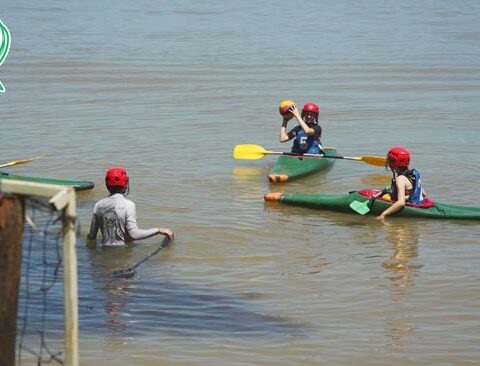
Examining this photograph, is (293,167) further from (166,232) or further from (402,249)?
(166,232)

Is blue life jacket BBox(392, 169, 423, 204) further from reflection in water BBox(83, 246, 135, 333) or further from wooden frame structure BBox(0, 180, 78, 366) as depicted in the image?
wooden frame structure BBox(0, 180, 78, 366)

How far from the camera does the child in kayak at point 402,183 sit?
1287 centimetres

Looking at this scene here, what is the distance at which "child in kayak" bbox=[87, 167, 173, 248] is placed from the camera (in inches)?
432

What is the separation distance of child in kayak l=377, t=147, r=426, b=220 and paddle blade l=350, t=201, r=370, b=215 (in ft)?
0.62

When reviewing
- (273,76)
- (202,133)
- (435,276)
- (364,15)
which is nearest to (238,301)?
(435,276)

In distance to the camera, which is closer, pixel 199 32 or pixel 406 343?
pixel 406 343

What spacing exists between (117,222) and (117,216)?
0.32 ft

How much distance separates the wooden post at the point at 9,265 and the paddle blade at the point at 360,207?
24.4 feet

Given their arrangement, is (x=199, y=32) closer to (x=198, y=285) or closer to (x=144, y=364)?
(x=198, y=285)

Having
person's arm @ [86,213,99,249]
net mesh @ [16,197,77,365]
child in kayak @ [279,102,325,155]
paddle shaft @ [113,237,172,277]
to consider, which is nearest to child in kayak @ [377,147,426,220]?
child in kayak @ [279,102,325,155]

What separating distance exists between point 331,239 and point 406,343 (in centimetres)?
363

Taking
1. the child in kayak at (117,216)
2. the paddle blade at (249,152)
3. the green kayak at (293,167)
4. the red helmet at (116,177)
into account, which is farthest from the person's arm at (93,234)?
the paddle blade at (249,152)

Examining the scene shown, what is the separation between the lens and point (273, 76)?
1021 inches

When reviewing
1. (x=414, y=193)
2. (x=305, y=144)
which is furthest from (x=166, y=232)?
(x=305, y=144)
